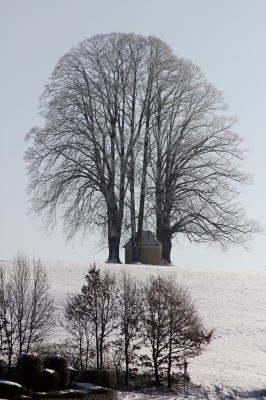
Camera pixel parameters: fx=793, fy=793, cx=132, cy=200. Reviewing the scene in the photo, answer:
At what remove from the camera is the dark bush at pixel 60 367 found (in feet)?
75.2

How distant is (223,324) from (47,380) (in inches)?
433

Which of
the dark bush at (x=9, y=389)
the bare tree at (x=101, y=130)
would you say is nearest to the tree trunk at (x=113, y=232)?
the bare tree at (x=101, y=130)

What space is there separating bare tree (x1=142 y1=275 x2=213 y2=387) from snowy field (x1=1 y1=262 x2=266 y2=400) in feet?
2.84

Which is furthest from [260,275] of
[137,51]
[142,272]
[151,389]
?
[151,389]

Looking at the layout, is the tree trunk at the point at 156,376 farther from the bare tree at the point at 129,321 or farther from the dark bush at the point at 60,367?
the dark bush at the point at 60,367

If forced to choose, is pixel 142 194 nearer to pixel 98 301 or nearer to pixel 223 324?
pixel 223 324

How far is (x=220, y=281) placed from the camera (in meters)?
39.2

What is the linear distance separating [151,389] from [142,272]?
34.1ft

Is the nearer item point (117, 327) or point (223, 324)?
point (117, 327)

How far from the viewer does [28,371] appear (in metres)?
22.5

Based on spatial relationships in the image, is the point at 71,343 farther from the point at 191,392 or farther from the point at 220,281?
the point at 220,281

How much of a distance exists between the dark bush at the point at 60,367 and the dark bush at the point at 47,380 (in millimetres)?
303

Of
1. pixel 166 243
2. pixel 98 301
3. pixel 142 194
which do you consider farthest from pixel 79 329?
pixel 142 194

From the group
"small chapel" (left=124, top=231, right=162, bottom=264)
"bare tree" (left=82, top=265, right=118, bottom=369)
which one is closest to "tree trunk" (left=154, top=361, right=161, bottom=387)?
"bare tree" (left=82, top=265, right=118, bottom=369)
